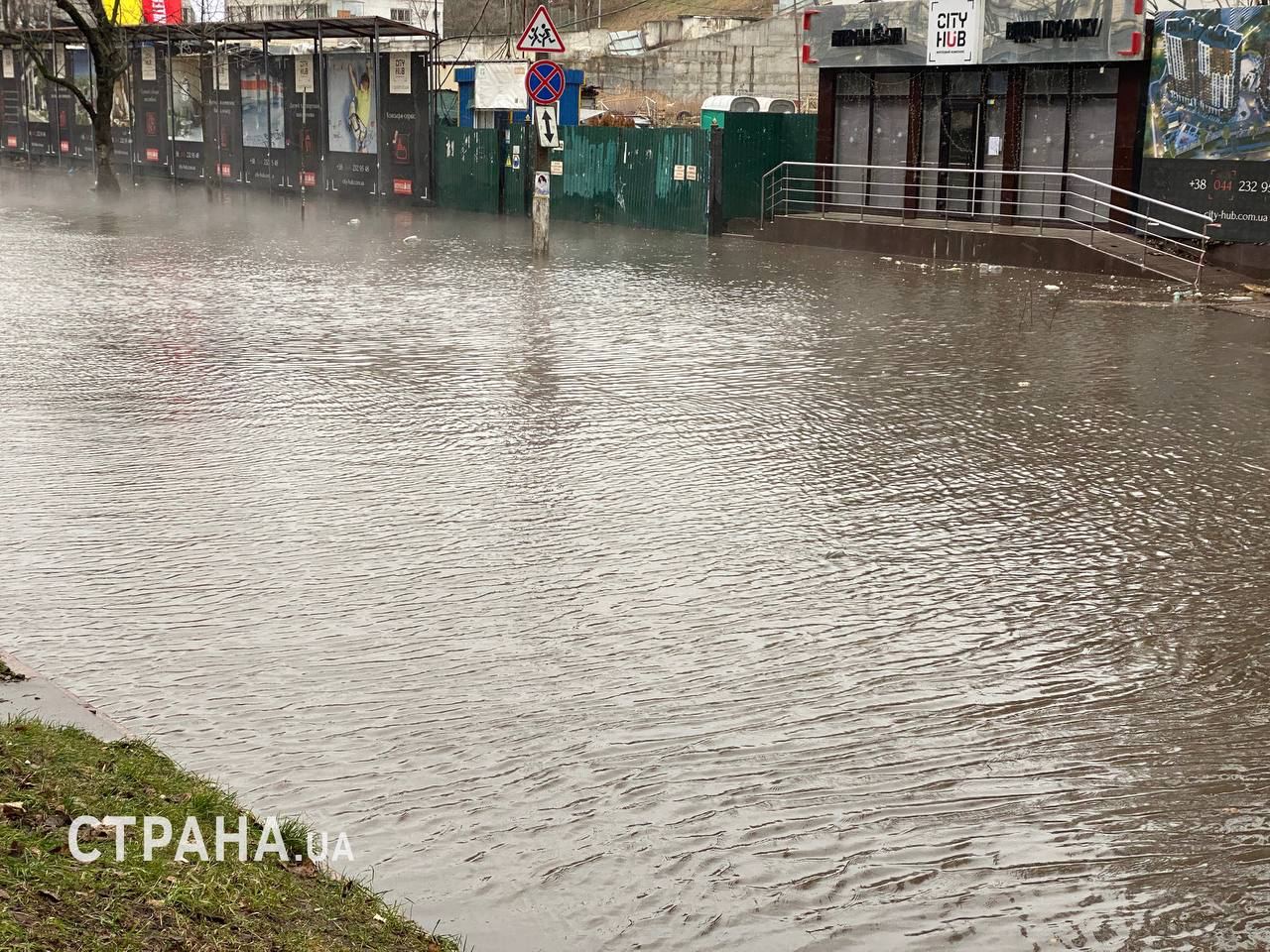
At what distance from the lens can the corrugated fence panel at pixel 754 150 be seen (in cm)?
3030

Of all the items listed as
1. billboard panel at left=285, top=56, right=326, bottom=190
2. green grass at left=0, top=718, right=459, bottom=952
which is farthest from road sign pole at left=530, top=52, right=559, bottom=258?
green grass at left=0, top=718, right=459, bottom=952

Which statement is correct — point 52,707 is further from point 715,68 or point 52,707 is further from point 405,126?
point 715,68

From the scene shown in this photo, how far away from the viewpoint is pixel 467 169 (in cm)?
3594

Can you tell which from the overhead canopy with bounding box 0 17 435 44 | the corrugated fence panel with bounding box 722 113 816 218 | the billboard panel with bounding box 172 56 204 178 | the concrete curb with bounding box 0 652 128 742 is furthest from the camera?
the billboard panel with bounding box 172 56 204 178

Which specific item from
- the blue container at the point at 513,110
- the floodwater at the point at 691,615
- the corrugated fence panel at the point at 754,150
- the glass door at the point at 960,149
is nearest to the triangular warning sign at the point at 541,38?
the corrugated fence panel at the point at 754,150

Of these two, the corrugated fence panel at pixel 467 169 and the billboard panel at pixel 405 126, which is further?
the billboard panel at pixel 405 126

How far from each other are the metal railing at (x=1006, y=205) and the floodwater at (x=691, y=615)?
839cm

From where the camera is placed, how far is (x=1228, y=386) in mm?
13266

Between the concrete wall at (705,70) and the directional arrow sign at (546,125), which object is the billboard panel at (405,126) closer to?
the directional arrow sign at (546,125)

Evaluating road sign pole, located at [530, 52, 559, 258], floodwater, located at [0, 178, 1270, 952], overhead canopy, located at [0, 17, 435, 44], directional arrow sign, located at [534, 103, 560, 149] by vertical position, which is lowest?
floodwater, located at [0, 178, 1270, 952]

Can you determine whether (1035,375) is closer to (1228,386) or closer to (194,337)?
(1228,386)

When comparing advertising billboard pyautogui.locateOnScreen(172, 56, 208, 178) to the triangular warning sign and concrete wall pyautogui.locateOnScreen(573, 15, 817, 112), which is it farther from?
the triangular warning sign

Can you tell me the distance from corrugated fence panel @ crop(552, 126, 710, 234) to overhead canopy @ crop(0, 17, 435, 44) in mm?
4285

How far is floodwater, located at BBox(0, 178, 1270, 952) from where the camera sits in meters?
4.69
